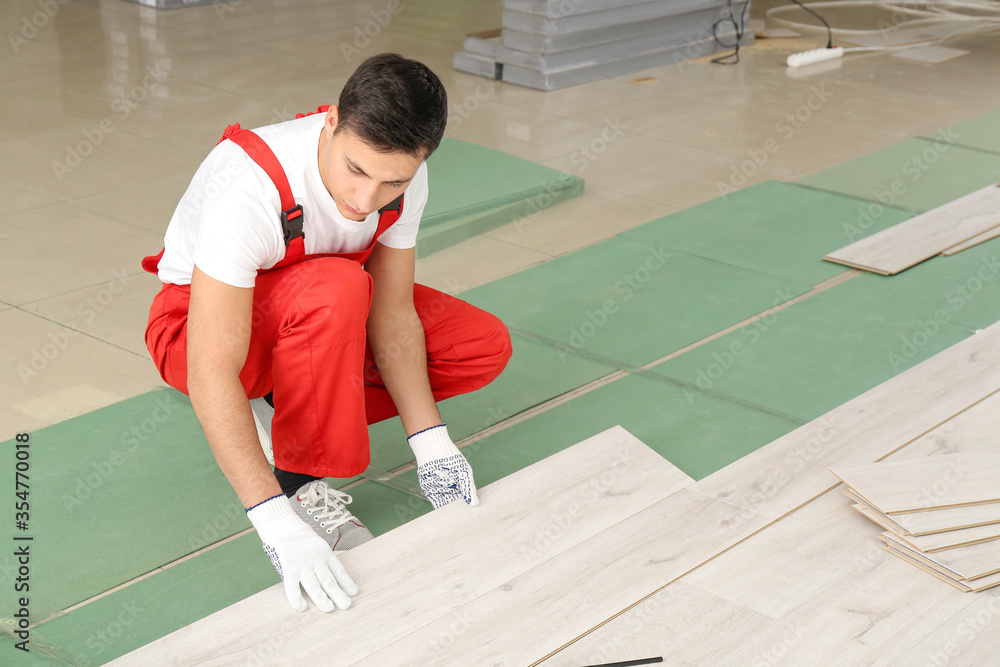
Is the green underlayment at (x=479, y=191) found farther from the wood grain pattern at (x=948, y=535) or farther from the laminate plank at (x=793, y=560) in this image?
the wood grain pattern at (x=948, y=535)

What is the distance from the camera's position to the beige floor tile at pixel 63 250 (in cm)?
333

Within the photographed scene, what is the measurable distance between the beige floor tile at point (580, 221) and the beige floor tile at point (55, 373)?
1.62m

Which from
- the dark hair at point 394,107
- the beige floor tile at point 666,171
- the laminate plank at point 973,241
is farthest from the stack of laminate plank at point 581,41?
the dark hair at point 394,107

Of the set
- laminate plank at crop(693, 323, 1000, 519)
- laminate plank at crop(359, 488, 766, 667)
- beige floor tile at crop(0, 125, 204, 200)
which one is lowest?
beige floor tile at crop(0, 125, 204, 200)

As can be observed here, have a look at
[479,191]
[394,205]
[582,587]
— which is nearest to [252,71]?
[479,191]

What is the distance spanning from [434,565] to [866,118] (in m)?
4.82

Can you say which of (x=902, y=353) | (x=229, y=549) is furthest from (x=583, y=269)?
(x=229, y=549)

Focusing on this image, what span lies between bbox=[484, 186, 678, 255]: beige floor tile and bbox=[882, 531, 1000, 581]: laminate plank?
2.18 meters

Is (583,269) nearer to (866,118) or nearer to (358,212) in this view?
(358,212)

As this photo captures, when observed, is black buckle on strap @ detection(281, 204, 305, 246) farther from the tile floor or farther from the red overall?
the tile floor

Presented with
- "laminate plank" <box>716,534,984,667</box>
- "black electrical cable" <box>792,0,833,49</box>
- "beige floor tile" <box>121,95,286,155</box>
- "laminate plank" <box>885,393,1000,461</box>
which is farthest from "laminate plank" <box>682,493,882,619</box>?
"black electrical cable" <box>792,0,833,49</box>

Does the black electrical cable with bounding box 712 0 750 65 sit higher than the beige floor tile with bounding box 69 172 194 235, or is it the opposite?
the black electrical cable with bounding box 712 0 750 65

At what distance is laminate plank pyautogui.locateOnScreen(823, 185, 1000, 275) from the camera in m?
3.77

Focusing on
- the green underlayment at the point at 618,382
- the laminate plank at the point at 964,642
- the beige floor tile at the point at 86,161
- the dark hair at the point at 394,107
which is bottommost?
the green underlayment at the point at 618,382
